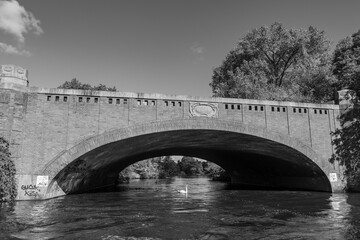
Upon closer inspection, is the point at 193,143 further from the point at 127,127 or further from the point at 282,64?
the point at 282,64

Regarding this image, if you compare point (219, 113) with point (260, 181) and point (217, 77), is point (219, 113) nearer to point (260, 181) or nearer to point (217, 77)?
point (260, 181)

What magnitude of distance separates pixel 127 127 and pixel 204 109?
511 centimetres

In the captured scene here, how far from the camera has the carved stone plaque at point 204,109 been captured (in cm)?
1986

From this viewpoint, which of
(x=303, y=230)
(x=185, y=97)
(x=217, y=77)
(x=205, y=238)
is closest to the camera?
(x=205, y=238)

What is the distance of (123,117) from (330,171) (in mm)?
15172

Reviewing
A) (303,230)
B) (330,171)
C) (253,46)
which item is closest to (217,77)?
(253,46)

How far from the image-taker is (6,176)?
53.1 ft

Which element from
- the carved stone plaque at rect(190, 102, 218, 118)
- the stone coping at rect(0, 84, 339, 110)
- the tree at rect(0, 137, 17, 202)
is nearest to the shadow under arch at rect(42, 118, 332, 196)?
the carved stone plaque at rect(190, 102, 218, 118)

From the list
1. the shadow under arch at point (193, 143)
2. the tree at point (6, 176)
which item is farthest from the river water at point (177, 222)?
the shadow under arch at point (193, 143)

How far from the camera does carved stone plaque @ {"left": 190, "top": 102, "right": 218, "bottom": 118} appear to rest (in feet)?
65.2

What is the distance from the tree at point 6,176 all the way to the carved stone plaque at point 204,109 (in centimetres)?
1064

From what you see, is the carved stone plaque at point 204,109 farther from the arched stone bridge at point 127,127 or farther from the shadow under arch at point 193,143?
the shadow under arch at point 193,143

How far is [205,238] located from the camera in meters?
9.70

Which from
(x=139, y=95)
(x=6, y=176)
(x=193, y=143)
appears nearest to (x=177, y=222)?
(x=139, y=95)
